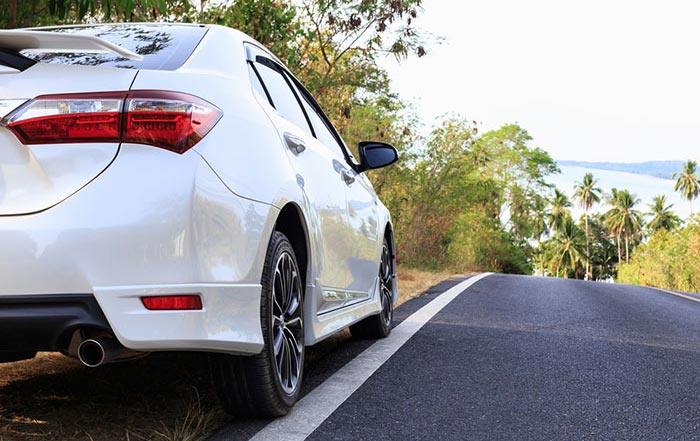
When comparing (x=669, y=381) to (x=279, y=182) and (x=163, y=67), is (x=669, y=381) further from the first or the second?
(x=163, y=67)

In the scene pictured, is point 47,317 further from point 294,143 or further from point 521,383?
point 521,383

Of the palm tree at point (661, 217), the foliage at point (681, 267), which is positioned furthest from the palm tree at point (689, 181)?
the foliage at point (681, 267)

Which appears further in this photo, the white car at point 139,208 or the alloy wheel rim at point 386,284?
the alloy wheel rim at point 386,284

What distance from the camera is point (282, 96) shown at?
13.4 ft

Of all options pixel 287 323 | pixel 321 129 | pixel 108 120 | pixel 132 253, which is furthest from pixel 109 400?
pixel 321 129

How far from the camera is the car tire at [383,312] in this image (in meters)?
5.58

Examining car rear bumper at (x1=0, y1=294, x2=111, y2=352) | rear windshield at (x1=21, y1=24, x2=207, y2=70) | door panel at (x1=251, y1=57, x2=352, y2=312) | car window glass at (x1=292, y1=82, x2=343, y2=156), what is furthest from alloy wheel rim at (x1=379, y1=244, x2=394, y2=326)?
car rear bumper at (x1=0, y1=294, x2=111, y2=352)

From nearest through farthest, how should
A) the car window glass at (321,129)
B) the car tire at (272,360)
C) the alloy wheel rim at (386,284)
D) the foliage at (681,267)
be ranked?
1. the car tire at (272,360)
2. the car window glass at (321,129)
3. the alloy wheel rim at (386,284)
4. the foliage at (681,267)

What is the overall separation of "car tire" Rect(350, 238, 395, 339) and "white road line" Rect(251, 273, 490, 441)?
0.30 ft

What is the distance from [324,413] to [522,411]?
2.98ft

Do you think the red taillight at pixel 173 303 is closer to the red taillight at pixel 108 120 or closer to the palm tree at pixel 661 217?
the red taillight at pixel 108 120

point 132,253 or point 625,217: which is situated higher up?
point 132,253

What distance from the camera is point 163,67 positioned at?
2885mm

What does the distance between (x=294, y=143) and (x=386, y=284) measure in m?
2.54
